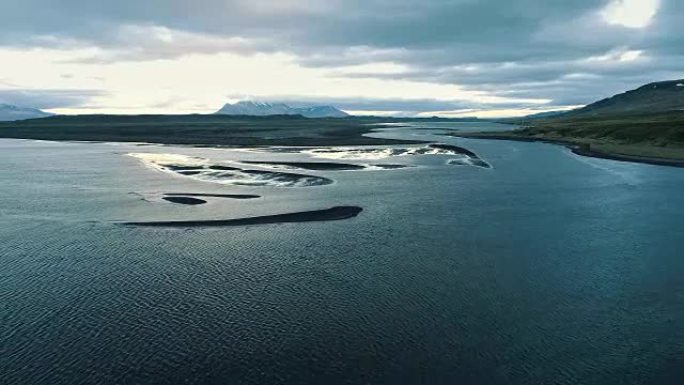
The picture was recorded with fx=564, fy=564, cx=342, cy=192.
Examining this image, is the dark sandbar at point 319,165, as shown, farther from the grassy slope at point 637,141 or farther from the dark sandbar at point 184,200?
the grassy slope at point 637,141

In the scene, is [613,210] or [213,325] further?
[613,210]

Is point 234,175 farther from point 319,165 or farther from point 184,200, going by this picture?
point 184,200

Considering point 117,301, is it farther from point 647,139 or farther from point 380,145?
point 380,145

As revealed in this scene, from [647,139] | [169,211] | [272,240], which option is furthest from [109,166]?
[647,139]

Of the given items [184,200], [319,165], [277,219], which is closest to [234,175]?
[319,165]

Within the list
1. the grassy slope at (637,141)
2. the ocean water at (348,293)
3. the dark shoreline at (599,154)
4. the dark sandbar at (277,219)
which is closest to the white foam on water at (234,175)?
the ocean water at (348,293)

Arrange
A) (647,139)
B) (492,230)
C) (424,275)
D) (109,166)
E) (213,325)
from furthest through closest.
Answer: (647,139), (109,166), (492,230), (424,275), (213,325)

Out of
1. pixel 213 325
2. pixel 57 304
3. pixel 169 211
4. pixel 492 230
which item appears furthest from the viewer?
pixel 169 211

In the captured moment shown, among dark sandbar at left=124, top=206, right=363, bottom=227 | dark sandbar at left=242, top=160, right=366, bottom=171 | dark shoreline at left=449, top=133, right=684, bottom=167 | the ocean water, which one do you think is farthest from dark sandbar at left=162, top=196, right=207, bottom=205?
dark shoreline at left=449, top=133, right=684, bottom=167
